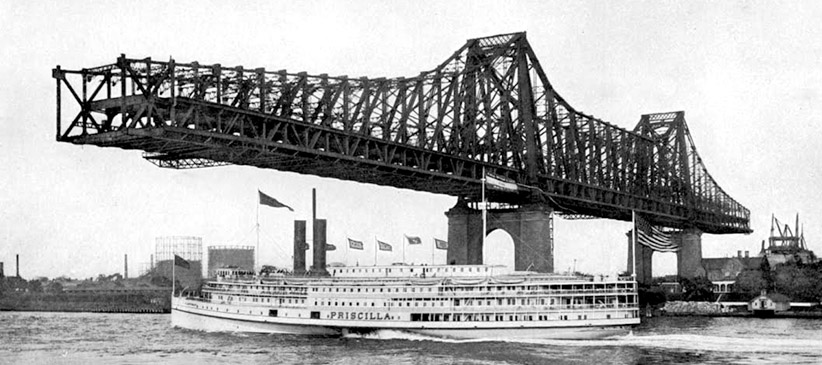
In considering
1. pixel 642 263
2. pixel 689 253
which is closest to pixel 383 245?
pixel 642 263

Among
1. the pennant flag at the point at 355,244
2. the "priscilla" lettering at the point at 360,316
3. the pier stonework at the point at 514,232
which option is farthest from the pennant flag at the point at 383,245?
the pier stonework at the point at 514,232

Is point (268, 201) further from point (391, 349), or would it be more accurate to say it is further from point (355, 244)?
point (391, 349)

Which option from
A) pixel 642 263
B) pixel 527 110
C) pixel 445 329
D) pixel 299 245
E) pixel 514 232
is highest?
pixel 527 110

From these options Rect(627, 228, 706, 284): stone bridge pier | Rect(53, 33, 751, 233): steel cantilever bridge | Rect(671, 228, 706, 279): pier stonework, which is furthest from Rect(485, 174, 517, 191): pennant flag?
Rect(671, 228, 706, 279): pier stonework

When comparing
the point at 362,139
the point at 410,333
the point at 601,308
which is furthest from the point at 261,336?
the point at 601,308

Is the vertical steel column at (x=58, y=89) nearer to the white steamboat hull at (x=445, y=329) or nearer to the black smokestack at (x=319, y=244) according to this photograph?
the white steamboat hull at (x=445, y=329)

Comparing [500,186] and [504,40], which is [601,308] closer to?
[500,186]
